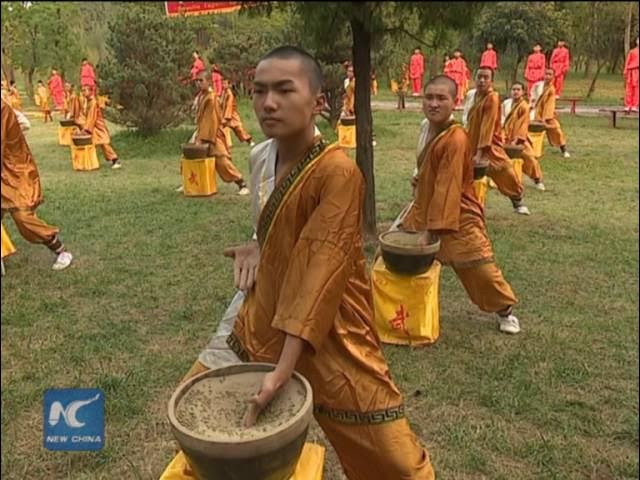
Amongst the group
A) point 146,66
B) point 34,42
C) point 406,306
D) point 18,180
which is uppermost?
point 34,42

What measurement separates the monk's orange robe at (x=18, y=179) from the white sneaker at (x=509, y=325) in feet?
11.0

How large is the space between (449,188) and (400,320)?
0.87m

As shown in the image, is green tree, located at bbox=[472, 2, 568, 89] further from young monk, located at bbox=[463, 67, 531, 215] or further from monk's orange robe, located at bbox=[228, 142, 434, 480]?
monk's orange robe, located at bbox=[228, 142, 434, 480]

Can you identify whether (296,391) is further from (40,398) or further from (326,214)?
(40,398)

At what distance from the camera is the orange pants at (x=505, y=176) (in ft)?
20.3

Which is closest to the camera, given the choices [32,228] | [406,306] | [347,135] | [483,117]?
[406,306]

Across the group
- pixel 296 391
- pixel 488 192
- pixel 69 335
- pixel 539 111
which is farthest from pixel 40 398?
pixel 539 111

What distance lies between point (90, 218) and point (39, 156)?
5.60 m

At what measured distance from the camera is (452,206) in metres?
3.19

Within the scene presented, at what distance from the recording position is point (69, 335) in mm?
3811

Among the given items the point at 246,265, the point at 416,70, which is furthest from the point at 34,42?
the point at 246,265

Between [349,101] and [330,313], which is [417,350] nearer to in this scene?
[330,313]

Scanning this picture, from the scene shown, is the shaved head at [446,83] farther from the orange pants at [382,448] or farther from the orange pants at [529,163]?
the orange pants at [529,163]

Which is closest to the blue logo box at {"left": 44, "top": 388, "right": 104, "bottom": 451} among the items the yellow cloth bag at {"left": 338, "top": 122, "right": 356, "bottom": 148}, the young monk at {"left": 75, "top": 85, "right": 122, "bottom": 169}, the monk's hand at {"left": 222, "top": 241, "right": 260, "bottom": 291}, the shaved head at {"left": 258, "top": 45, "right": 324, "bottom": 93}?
the monk's hand at {"left": 222, "top": 241, "right": 260, "bottom": 291}
